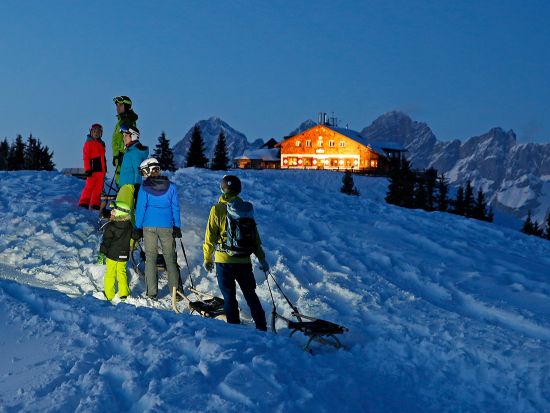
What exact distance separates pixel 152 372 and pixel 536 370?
468 cm

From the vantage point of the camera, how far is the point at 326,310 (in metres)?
8.70

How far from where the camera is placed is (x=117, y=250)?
862 cm

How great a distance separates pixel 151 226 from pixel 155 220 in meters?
0.11

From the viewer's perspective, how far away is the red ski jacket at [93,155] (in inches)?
458

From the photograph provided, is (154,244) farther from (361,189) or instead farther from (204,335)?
(361,189)

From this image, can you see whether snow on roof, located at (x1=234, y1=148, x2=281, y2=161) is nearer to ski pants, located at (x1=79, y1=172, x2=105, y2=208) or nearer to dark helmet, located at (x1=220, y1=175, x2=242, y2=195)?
ski pants, located at (x1=79, y1=172, x2=105, y2=208)

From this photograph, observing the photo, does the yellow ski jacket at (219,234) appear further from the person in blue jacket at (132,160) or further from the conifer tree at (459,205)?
the conifer tree at (459,205)

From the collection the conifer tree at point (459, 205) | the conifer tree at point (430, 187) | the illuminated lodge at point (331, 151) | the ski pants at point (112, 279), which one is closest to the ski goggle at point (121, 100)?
the ski pants at point (112, 279)

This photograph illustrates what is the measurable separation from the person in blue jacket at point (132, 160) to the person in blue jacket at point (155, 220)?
2.97 feet

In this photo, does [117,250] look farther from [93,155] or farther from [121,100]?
[93,155]

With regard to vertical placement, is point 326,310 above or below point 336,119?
below

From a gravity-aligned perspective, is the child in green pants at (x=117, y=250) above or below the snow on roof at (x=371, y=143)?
below

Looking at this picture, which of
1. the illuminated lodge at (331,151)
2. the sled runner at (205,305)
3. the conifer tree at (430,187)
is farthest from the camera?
the illuminated lodge at (331,151)

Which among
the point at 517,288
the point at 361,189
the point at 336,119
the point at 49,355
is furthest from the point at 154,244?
the point at 336,119
